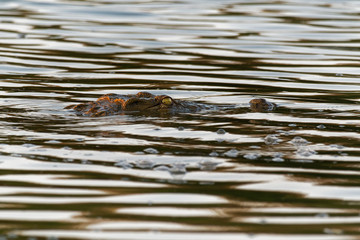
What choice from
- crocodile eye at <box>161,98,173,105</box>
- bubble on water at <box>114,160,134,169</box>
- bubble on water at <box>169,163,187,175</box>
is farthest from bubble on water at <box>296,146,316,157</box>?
crocodile eye at <box>161,98,173,105</box>

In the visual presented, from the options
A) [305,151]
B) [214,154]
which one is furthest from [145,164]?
[305,151]

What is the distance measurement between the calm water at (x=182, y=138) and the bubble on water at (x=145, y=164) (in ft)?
0.07

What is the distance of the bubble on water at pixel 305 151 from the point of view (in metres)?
7.79

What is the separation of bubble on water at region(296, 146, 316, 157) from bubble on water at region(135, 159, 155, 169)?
145 centimetres

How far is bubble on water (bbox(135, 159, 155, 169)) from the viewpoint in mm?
7316

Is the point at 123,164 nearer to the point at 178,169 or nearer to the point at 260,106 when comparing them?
the point at 178,169

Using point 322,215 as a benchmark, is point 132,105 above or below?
above

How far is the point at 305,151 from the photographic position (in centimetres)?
791

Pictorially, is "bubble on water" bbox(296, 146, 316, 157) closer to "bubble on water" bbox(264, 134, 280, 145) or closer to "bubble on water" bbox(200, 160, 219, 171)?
"bubble on water" bbox(264, 134, 280, 145)

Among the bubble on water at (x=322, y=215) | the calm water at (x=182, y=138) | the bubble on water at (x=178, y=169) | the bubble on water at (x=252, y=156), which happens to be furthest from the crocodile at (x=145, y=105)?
the bubble on water at (x=322, y=215)

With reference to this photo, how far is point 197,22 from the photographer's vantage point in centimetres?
2022

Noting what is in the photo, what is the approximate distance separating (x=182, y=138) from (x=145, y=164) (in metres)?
1.26

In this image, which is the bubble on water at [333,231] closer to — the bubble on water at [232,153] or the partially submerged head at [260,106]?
the bubble on water at [232,153]

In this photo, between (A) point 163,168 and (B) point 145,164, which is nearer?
(A) point 163,168
